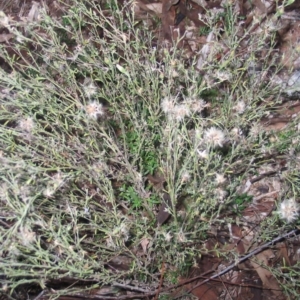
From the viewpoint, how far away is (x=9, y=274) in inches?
61.2

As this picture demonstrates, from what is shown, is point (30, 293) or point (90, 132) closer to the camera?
point (90, 132)

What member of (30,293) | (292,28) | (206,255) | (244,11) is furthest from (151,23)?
(30,293)

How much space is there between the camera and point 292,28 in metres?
2.93

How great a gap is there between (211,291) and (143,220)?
1.85ft

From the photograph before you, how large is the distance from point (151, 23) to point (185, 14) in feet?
0.82

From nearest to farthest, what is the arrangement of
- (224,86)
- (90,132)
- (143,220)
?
(90,132) < (143,220) < (224,86)

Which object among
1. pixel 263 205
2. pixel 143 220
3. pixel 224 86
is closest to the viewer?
pixel 143 220

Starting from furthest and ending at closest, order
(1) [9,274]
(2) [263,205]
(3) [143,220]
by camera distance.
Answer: (2) [263,205]
(3) [143,220]
(1) [9,274]

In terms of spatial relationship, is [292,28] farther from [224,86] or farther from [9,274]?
[9,274]

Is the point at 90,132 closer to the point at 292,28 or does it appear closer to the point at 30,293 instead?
the point at 30,293

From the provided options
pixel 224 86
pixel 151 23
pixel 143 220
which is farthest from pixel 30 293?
pixel 151 23

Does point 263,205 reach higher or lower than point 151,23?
lower

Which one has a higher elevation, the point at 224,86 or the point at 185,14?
the point at 185,14

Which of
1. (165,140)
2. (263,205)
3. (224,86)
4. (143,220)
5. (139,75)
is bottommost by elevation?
(263,205)
